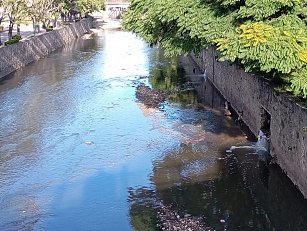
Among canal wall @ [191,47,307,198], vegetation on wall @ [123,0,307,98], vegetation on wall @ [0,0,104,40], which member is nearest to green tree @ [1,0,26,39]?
vegetation on wall @ [0,0,104,40]

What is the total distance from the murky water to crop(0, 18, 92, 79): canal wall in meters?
4.85

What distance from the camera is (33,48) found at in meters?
43.7

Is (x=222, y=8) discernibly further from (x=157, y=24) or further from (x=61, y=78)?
(x=61, y=78)

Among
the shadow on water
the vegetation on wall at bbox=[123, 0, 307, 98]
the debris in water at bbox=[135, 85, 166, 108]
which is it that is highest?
the vegetation on wall at bbox=[123, 0, 307, 98]

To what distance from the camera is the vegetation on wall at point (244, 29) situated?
13453 mm

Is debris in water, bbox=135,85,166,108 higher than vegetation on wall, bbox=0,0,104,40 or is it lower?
lower

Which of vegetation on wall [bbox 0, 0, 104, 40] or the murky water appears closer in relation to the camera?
the murky water

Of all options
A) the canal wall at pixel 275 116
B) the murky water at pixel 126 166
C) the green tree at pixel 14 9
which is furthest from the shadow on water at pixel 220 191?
the green tree at pixel 14 9

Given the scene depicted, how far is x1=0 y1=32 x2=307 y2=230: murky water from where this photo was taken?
14664mm

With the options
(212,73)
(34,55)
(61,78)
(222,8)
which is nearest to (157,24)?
(222,8)

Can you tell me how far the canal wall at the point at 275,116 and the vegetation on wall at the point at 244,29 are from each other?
1.02m

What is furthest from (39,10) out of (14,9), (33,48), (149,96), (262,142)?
(262,142)

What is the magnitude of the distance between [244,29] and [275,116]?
5.26m

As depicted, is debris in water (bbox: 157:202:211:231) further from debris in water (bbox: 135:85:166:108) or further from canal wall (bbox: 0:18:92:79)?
canal wall (bbox: 0:18:92:79)
